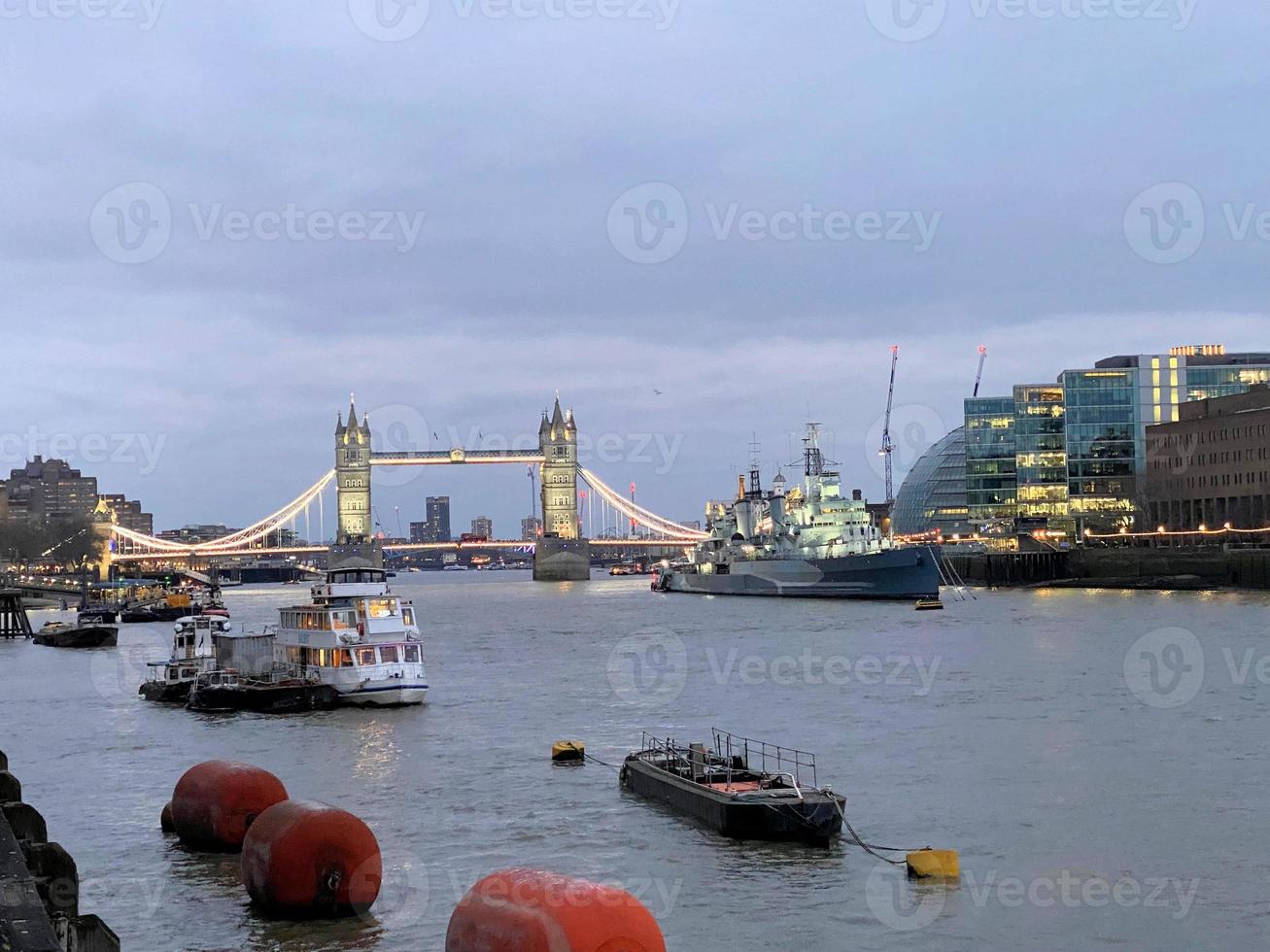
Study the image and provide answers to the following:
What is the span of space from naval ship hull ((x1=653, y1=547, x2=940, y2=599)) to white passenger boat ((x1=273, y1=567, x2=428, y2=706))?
5499 cm

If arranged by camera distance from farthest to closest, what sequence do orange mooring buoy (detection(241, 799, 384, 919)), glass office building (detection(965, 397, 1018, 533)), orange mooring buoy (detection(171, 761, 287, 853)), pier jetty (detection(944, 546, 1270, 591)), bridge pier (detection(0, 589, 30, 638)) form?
glass office building (detection(965, 397, 1018, 533)) → pier jetty (detection(944, 546, 1270, 591)) → bridge pier (detection(0, 589, 30, 638)) → orange mooring buoy (detection(171, 761, 287, 853)) → orange mooring buoy (detection(241, 799, 384, 919))

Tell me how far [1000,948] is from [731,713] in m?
23.6

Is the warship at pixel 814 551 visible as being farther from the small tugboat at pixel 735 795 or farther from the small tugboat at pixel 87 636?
the small tugboat at pixel 735 795

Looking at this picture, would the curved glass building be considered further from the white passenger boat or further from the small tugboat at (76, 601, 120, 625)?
the white passenger boat

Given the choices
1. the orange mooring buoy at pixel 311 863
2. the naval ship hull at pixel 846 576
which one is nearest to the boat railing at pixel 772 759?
the orange mooring buoy at pixel 311 863

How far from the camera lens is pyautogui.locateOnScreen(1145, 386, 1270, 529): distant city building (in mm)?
111312

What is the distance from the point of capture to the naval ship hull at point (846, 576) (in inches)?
3789

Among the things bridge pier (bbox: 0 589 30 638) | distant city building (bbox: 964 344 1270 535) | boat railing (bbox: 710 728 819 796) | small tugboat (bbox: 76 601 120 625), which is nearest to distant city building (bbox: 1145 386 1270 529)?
distant city building (bbox: 964 344 1270 535)

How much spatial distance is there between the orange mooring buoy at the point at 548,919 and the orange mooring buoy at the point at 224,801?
9677 millimetres

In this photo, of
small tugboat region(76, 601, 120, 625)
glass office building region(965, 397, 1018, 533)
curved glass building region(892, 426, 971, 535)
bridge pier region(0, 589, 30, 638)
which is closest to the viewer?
bridge pier region(0, 589, 30, 638)

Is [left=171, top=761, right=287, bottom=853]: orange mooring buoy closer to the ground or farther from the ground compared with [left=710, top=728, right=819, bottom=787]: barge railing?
farther from the ground

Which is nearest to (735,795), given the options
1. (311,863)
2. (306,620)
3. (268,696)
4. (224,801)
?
(311,863)

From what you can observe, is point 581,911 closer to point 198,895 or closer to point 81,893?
point 198,895

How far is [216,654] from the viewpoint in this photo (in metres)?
52.1
